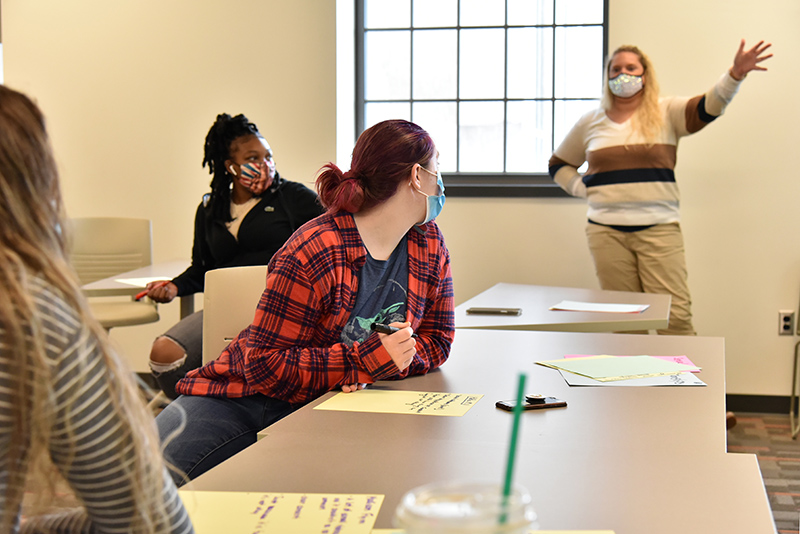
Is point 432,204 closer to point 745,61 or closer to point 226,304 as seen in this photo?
point 226,304

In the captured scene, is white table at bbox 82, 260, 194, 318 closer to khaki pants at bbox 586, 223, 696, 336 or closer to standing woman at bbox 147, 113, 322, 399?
standing woman at bbox 147, 113, 322, 399

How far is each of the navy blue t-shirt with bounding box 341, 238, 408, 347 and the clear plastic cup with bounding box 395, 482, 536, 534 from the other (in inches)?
47.8

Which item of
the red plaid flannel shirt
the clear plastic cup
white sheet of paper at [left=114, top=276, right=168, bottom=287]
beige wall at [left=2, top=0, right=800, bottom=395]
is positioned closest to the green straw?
the clear plastic cup

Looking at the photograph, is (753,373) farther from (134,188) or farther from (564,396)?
(134,188)

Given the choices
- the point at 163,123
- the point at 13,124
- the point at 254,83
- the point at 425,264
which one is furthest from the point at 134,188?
the point at 13,124

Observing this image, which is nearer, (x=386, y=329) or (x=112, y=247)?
(x=386, y=329)

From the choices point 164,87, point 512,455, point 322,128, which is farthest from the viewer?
point 164,87

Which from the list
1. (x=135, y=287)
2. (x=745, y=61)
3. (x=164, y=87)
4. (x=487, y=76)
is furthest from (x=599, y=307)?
(x=164, y=87)

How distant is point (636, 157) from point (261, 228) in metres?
1.83

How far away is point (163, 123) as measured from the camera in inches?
184

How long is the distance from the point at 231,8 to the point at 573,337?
10.8ft

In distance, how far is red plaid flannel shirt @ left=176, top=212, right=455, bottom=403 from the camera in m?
1.62

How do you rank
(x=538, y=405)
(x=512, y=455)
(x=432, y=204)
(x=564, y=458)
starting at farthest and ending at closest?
1. (x=432, y=204)
2. (x=538, y=405)
3. (x=564, y=458)
4. (x=512, y=455)

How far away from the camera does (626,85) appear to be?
144 inches
